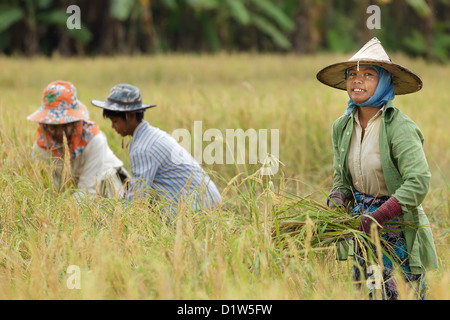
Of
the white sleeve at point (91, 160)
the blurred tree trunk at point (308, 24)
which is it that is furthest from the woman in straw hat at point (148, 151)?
the blurred tree trunk at point (308, 24)

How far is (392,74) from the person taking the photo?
2.56 m

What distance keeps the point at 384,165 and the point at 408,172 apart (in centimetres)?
12

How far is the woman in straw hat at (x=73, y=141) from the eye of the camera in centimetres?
359

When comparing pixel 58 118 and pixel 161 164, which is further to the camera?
pixel 58 118

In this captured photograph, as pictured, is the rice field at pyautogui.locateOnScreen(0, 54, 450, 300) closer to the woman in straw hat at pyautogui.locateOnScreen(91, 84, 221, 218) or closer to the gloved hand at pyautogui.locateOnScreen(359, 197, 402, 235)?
the gloved hand at pyautogui.locateOnScreen(359, 197, 402, 235)

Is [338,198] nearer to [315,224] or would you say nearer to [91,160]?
[315,224]

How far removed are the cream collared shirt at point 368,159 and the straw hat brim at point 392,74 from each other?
17cm

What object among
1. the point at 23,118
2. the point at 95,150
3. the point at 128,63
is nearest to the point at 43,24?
the point at 128,63

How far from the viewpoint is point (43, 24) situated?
53.8 feet

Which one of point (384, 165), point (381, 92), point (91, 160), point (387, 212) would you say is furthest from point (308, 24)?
point (387, 212)

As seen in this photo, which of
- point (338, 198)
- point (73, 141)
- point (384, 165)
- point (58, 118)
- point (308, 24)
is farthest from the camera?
point (308, 24)

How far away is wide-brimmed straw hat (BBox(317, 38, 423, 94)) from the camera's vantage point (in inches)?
96.0

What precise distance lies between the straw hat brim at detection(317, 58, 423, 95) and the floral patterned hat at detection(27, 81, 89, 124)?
1554 millimetres
